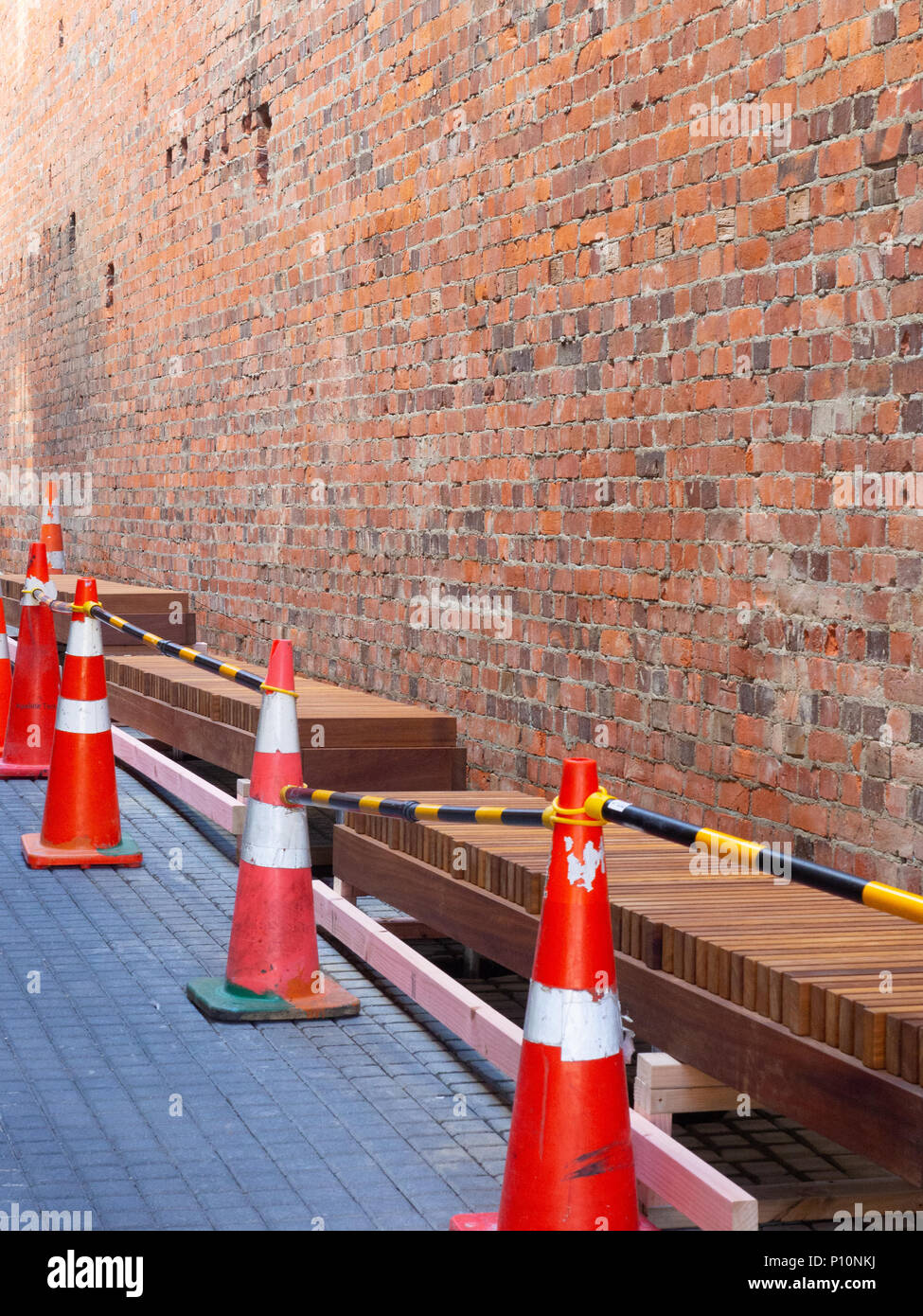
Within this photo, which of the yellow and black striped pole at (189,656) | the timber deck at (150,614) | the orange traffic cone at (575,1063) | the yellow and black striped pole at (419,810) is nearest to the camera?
the orange traffic cone at (575,1063)

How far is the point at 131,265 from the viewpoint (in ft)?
42.0

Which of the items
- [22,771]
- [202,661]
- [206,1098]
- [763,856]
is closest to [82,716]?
[202,661]

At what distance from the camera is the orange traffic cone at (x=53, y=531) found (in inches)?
602

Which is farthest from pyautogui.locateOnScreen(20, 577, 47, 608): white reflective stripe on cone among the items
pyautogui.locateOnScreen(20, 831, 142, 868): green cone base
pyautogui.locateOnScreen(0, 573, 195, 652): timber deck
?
pyautogui.locateOnScreen(0, 573, 195, 652): timber deck

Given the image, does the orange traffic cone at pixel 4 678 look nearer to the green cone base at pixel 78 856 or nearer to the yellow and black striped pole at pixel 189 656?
the yellow and black striped pole at pixel 189 656

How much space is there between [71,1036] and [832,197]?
3.00m

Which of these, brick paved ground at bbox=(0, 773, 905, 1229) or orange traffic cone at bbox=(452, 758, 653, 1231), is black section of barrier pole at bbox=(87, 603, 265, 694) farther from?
orange traffic cone at bbox=(452, 758, 653, 1231)

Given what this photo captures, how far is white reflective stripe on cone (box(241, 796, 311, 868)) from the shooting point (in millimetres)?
4941

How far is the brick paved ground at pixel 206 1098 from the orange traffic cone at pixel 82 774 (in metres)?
0.66

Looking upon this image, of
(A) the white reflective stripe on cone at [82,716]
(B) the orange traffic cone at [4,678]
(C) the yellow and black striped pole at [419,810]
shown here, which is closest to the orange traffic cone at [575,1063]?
(C) the yellow and black striped pole at [419,810]

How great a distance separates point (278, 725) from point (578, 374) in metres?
1.85

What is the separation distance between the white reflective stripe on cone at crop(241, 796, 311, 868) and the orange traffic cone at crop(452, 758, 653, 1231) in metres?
1.94
